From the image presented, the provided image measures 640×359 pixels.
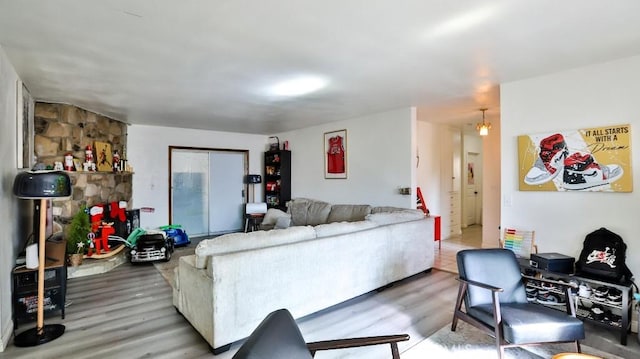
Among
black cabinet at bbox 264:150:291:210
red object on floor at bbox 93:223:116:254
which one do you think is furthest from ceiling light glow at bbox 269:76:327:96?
red object on floor at bbox 93:223:116:254

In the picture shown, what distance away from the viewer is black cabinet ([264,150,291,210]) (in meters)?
7.04

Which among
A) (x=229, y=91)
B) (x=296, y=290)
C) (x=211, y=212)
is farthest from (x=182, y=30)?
(x=211, y=212)

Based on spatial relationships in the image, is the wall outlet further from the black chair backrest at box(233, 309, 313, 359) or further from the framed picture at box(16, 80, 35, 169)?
the framed picture at box(16, 80, 35, 169)

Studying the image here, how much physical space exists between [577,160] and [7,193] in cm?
525

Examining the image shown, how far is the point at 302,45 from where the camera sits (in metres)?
2.43

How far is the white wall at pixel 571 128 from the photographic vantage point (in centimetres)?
274

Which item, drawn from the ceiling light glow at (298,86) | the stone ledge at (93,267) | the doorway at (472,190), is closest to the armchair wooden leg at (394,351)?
the ceiling light glow at (298,86)

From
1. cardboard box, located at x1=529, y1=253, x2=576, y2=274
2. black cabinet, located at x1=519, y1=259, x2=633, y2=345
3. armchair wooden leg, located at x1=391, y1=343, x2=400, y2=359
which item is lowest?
black cabinet, located at x1=519, y1=259, x2=633, y2=345

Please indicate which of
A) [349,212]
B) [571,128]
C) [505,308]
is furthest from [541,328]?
[349,212]

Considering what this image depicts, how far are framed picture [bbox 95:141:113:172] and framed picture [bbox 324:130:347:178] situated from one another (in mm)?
3846

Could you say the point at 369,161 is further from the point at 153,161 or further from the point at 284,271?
the point at 153,161

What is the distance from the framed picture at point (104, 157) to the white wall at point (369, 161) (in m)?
3.57

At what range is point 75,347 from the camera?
2.42 meters

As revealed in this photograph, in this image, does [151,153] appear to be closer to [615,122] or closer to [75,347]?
[75,347]
